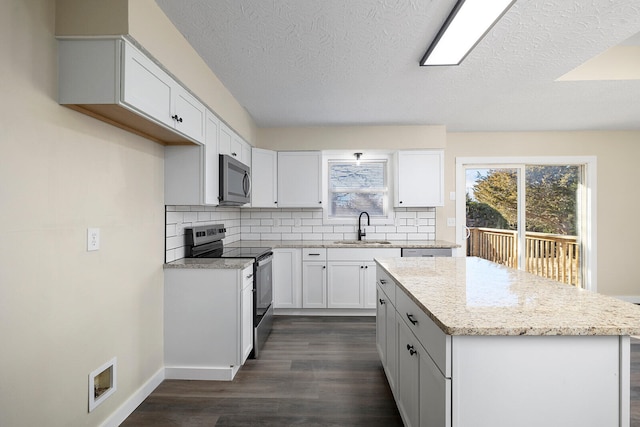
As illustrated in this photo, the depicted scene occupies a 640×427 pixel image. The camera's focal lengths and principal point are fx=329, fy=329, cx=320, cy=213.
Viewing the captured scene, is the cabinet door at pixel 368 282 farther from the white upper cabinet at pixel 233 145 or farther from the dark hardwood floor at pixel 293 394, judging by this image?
the white upper cabinet at pixel 233 145

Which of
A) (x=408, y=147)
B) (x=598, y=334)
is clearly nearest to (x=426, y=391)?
(x=598, y=334)

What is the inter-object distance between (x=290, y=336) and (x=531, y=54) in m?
3.04

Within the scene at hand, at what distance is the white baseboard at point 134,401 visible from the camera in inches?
73.0

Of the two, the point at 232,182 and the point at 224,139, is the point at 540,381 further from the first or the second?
the point at 224,139

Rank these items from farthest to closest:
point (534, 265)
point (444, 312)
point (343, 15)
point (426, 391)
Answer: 1. point (534, 265)
2. point (343, 15)
3. point (426, 391)
4. point (444, 312)

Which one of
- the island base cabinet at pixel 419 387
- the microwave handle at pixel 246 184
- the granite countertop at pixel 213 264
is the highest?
the microwave handle at pixel 246 184

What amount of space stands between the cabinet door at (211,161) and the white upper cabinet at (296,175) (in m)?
1.43

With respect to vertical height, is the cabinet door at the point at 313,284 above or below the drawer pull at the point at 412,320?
below

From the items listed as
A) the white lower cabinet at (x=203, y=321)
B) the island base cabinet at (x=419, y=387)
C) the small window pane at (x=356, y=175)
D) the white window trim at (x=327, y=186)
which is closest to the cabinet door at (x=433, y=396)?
the island base cabinet at (x=419, y=387)

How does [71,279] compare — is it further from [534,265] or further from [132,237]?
[534,265]

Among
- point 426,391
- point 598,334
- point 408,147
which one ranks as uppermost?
point 408,147

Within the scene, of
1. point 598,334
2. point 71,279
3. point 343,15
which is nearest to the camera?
point 598,334

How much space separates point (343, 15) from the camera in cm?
182

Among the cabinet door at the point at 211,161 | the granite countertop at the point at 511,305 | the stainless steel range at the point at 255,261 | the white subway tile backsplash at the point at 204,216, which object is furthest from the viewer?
→ the white subway tile backsplash at the point at 204,216
